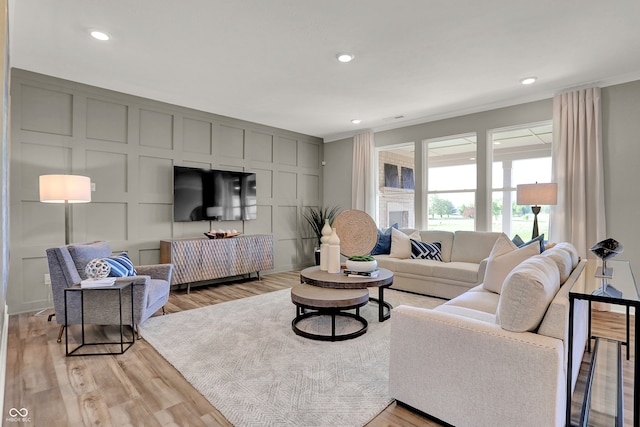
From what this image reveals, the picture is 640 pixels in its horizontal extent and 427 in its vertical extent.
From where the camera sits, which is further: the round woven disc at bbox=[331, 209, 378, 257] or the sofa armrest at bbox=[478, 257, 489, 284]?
the sofa armrest at bbox=[478, 257, 489, 284]

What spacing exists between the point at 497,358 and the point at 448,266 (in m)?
2.68

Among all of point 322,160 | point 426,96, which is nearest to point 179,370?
point 426,96

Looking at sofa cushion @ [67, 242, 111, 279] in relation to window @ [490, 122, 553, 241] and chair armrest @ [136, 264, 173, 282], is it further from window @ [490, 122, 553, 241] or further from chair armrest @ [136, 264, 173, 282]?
window @ [490, 122, 553, 241]

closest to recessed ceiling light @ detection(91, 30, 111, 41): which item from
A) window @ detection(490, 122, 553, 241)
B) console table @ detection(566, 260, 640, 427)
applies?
console table @ detection(566, 260, 640, 427)

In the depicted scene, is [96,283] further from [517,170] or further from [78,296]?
[517,170]

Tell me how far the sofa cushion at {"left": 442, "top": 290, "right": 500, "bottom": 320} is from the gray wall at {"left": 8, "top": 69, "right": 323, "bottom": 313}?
149 inches

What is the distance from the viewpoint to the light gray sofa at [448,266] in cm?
389

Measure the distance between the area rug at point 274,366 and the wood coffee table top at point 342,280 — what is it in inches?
16.9

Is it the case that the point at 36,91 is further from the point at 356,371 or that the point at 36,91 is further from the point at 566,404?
the point at 566,404

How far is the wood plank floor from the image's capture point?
5.69 ft

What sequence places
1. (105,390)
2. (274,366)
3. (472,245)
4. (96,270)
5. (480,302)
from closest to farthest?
(105,390) < (274,366) < (480,302) < (96,270) < (472,245)

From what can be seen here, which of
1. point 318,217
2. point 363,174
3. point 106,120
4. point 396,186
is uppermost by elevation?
point 106,120

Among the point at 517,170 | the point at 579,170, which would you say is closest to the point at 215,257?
the point at 517,170

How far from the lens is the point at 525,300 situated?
4.80 feet
